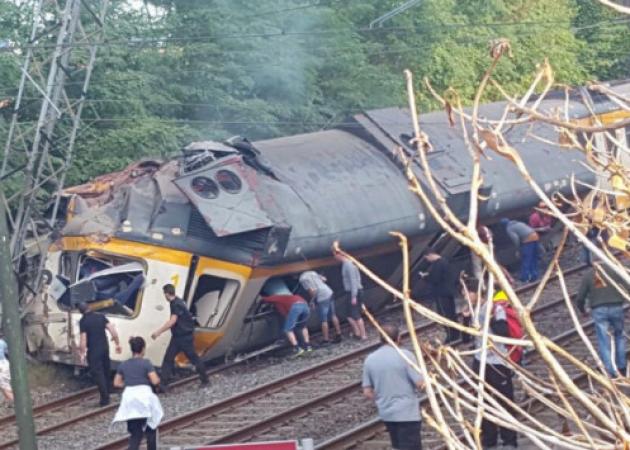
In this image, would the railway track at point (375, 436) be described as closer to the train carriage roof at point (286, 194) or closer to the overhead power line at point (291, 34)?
the train carriage roof at point (286, 194)

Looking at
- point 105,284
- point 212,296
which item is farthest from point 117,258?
point 212,296

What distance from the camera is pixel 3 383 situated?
48.6 feet

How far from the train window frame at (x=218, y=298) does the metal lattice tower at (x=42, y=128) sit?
243cm

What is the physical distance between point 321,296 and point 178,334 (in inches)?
93.5

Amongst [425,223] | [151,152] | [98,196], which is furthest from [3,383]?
[151,152]

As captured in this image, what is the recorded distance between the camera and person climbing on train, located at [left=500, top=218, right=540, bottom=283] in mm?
19859

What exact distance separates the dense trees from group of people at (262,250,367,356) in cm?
395

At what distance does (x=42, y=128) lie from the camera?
18500 mm

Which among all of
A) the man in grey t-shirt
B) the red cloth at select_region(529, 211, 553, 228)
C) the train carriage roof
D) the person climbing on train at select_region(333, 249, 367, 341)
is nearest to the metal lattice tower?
the train carriage roof

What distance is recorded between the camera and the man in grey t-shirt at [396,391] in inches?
394

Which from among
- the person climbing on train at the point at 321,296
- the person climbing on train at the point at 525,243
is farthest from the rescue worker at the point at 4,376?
the person climbing on train at the point at 525,243

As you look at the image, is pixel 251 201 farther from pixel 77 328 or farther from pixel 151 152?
pixel 151 152

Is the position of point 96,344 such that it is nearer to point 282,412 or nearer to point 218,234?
point 218,234

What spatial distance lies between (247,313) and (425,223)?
2.99 metres
